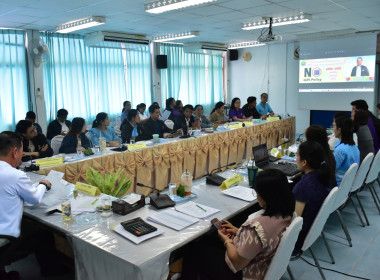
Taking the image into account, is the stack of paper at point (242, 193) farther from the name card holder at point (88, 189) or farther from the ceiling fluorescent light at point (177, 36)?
the ceiling fluorescent light at point (177, 36)

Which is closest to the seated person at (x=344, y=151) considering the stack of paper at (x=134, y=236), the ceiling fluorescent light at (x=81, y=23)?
the stack of paper at (x=134, y=236)

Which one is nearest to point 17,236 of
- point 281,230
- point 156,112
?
point 281,230

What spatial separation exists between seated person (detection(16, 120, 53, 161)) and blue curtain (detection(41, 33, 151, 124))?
8.94 feet

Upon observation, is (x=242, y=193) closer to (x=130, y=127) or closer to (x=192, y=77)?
(x=130, y=127)

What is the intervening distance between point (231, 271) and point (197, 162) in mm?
3146

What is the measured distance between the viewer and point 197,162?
4.95m

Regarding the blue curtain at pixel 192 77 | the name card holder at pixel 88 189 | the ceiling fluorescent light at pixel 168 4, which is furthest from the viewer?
the blue curtain at pixel 192 77

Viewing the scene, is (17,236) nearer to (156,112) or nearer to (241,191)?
(241,191)

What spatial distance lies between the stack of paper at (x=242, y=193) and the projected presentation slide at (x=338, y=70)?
264 inches

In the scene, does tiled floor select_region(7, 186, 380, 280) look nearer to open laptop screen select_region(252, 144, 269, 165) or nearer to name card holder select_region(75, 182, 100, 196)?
name card holder select_region(75, 182, 100, 196)

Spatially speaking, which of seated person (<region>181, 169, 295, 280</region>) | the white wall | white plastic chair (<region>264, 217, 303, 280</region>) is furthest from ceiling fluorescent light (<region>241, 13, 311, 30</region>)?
white plastic chair (<region>264, 217, 303, 280</region>)

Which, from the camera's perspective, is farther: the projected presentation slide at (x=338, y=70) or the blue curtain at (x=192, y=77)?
the blue curtain at (x=192, y=77)

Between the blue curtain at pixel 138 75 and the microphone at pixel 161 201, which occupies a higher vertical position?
the blue curtain at pixel 138 75

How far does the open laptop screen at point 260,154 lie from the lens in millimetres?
3264
